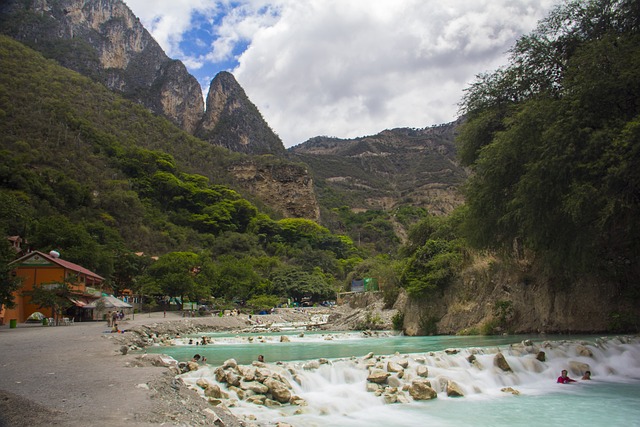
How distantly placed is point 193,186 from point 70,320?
208 feet

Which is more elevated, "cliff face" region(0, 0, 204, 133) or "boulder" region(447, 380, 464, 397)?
"cliff face" region(0, 0, 204, 133)

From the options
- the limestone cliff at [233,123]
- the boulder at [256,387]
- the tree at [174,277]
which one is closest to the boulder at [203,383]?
the boulder at [256,387]

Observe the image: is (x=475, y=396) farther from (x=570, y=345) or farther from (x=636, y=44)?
(x=636, y=44)

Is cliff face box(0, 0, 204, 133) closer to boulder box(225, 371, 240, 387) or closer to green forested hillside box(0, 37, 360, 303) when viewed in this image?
green forested hillside box(0, 37, 360, 303)

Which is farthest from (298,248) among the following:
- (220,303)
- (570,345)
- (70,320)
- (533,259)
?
(570,345)

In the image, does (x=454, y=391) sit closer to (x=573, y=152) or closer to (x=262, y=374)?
(x=262, y=374)

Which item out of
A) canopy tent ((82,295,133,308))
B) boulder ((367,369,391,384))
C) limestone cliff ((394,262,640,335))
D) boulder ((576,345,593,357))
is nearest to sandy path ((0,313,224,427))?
boulder ((367,369,391,384))

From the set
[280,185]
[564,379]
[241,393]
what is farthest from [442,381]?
[280,185]

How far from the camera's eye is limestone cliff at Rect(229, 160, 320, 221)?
128 meters

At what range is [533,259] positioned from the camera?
21.7m

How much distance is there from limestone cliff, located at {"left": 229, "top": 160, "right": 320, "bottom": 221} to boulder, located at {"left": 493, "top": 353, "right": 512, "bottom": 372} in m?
115

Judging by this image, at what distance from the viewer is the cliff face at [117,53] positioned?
427 ft

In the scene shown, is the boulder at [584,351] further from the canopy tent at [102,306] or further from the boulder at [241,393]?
the canopy tent at [102,306]

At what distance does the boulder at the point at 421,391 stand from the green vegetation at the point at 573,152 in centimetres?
601
